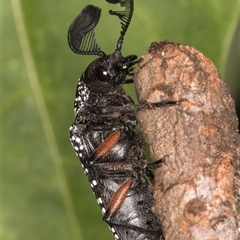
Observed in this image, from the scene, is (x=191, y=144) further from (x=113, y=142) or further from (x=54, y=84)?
(x=54, y=84)

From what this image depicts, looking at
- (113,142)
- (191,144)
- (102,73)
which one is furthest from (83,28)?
(191,144)

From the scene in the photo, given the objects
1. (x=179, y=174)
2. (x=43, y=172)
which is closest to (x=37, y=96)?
(x=43, y=172)

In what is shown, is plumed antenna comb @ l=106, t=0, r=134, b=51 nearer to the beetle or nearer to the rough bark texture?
the beetle

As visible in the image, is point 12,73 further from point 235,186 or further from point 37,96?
point 235,186

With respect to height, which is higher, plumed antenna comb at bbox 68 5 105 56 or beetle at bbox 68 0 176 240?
plumed antenna comb at bbox 68 5 105 56

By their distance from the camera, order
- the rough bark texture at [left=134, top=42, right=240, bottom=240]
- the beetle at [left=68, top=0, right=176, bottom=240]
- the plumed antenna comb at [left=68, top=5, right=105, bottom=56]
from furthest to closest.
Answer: the beetle at [left=68, top=0, right=176, bottom=240]
the plumed antenna comb at [left=68, top=5, right=105, bottom=56]
the rough bark texture at [left=134, top=42, right=240, bottom=240]

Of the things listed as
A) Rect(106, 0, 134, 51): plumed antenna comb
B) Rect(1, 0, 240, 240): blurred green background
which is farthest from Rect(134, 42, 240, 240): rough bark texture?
Rect(1, 0, 240, 240): blurred green background
